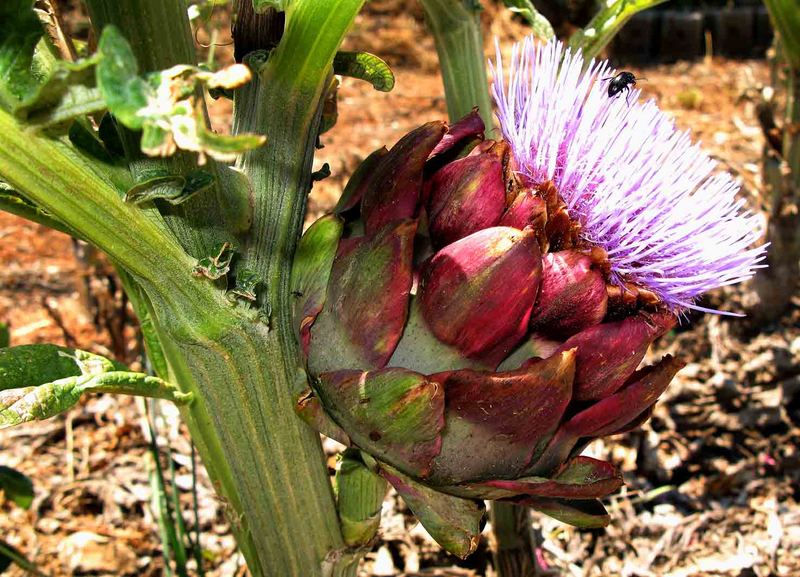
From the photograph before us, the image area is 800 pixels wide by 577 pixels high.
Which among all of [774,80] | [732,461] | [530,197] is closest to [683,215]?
[530,197]

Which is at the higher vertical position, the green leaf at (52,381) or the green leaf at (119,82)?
the green leaf at (119,82)

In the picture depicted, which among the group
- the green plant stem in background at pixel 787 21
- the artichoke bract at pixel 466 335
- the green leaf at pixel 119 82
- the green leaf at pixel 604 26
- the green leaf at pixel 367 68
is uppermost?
the green plant stem in background at pixel 787 21

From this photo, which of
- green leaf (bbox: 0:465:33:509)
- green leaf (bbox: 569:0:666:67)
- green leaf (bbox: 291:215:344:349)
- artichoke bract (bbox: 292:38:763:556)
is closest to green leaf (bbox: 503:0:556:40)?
green leaf (bbox: 569:0:666:67)

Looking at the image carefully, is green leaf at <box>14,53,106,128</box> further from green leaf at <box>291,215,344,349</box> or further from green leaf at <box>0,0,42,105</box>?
green leaf at <box>291,215,344,349</box>

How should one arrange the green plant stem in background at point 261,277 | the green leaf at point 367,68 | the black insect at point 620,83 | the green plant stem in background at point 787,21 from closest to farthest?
the green plant stem in background at point 261,277 < the green leaf at point 367,68 < the black insect at point 620,83 < the green plant stem in background at point 787,21

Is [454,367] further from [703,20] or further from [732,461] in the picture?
[703,20]

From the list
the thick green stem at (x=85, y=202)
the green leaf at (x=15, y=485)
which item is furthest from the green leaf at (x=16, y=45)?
the green leaf at (x=15, y=485)

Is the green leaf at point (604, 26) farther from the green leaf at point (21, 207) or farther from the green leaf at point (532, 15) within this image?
the green leaf at point (21, 207)
